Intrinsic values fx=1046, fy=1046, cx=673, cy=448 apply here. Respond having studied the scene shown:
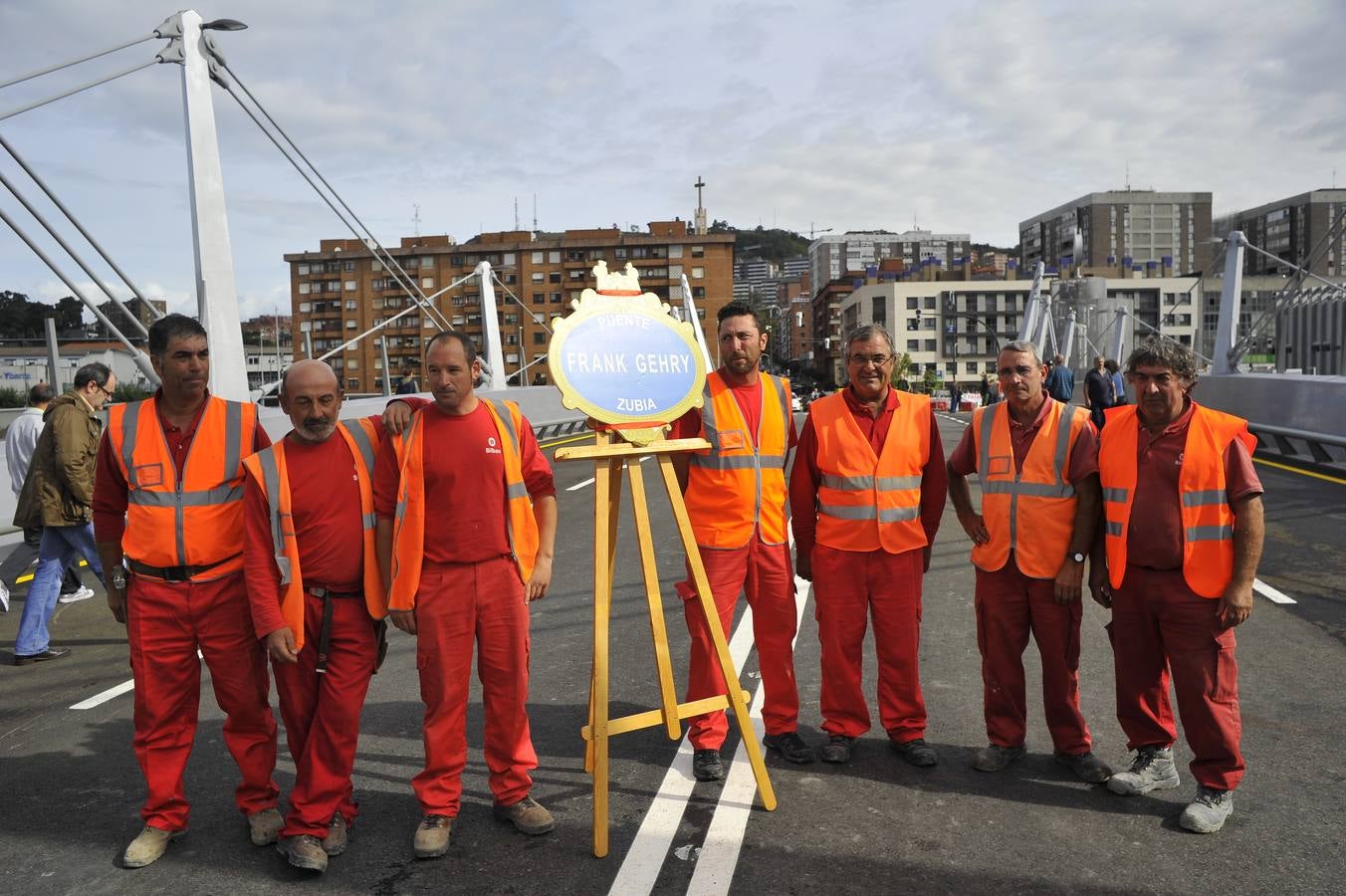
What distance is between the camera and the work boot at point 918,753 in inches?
184

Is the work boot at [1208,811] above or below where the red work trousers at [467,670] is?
below

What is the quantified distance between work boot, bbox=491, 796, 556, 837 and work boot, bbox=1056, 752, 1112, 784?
2269mm

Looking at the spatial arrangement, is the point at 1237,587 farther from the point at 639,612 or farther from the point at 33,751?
the point at 33,751

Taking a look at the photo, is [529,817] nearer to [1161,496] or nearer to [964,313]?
[1161,496]

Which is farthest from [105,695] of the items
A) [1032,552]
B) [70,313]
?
[70,313]

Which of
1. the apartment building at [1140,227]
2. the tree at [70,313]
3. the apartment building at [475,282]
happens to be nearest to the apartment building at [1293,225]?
the apartment building at [1140,227]

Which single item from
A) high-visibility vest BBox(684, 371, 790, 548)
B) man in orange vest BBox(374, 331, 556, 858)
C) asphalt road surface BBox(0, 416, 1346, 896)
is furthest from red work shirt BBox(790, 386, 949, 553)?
man in orange vest BBox(374, 331, 556, 858)

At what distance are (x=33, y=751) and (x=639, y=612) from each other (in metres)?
3.81

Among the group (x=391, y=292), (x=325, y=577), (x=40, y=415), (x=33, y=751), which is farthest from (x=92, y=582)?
(x=391, y=292)

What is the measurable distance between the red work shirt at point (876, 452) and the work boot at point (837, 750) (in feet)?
2.94

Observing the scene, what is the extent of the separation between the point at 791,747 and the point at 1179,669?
5.48 feet

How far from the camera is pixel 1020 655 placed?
4.69m

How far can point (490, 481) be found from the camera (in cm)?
418

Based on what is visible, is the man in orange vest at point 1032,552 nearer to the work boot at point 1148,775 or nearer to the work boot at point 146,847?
the work boot at point 1148,775
